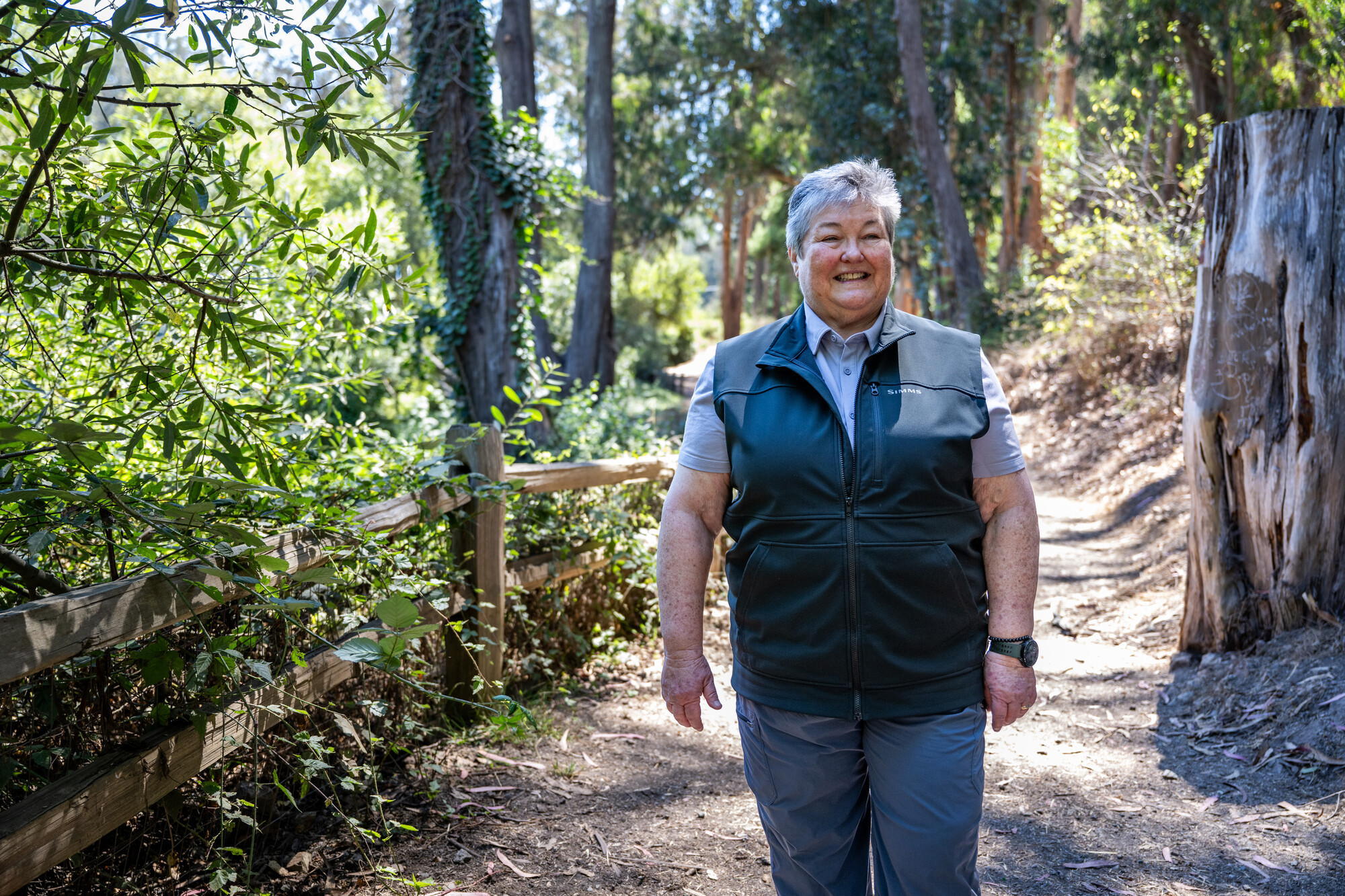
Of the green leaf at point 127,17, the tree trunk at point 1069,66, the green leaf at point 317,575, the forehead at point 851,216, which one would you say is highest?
the tree trunk at point 1069,66

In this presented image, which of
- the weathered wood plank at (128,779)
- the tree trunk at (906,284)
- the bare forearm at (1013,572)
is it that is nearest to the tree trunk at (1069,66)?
the tree trunk at (906,284)

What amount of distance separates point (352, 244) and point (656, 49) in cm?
2160

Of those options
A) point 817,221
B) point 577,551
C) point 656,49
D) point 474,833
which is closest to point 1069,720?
point 577,551

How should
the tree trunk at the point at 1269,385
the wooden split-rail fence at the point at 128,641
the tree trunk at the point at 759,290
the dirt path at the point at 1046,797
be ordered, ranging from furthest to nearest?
1. the tree trunk at the point at 759,290
2. the tree trunk at the point at 1269,385
3. the dirt path at the point at 1046,797
4. the wooden split-rail fence at the point at 128,641

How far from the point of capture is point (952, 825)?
2.18 m

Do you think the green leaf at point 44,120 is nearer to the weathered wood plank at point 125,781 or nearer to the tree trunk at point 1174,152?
the weathered wood plank at point 125,781

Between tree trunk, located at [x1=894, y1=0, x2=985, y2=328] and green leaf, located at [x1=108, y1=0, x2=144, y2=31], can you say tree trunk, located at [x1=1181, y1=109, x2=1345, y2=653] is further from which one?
tree trunk, located at [x1=894, y1=0, x2=985, y2=328]

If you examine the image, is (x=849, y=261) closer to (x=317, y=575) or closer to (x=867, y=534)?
(x=867, y=534)

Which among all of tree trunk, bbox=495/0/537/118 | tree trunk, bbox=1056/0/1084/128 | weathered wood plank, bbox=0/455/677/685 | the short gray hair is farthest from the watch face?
tree trunk, bbox=1056/0/1084/128

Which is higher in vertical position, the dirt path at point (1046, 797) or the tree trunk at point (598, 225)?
the tree trunk at point (598, 225)

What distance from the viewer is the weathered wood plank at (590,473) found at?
4.72 m

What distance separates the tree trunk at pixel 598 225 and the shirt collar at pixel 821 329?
468 inches

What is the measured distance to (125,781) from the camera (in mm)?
2354

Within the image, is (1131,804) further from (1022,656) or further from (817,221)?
(817,221)
